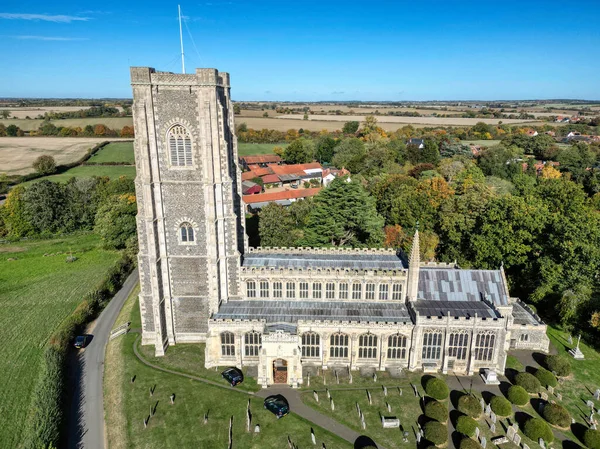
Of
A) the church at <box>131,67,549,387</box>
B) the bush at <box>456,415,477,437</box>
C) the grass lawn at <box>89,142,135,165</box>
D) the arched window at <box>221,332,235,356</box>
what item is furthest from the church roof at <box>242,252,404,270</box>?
the grass lawn at <box>89,142,135,165</box>

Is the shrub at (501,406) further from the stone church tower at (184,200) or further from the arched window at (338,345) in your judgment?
the stone church tower at (184,200)

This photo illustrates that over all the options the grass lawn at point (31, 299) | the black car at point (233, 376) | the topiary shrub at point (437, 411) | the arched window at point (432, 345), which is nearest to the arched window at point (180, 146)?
the black car at point (233, 376)

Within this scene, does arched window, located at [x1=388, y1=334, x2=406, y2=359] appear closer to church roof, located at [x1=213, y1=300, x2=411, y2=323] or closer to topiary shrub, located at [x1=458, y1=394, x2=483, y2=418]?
church roof, located at [x1=213, y1=300, x2=411, y2=323]

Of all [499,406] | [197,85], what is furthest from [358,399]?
[197,85]

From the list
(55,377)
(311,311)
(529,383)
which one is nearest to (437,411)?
(529,383)

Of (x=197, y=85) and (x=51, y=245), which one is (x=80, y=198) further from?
(x=197, y=85)
